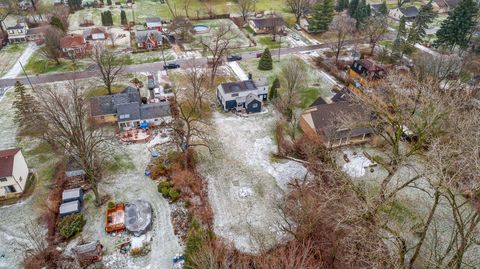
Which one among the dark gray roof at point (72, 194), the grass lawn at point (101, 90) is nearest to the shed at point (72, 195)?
the dark gray roof at point (72, 194)

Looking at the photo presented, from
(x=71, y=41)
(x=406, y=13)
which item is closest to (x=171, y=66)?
(x=71, y=41)

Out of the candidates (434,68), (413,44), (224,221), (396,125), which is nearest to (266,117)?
(224,221)

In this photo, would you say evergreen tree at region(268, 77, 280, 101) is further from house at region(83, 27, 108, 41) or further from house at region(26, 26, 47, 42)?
house at region(26, 26, 47, 42)

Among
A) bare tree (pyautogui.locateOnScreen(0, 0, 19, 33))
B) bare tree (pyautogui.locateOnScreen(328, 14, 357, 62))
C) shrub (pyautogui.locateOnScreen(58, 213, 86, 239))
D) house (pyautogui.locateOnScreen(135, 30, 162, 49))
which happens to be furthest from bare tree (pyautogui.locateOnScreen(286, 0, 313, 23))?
bare tree (pyautogui.locateOnScreen(0, 0, 19, 33))

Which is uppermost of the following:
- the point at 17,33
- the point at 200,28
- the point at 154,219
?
the point at 17,33

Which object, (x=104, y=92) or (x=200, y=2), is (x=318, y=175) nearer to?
(x=104, y=92)

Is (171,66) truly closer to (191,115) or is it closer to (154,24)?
(191,115)

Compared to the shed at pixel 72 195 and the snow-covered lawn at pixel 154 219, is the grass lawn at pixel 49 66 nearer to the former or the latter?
the snow-covered lawn at pixel 154 219
